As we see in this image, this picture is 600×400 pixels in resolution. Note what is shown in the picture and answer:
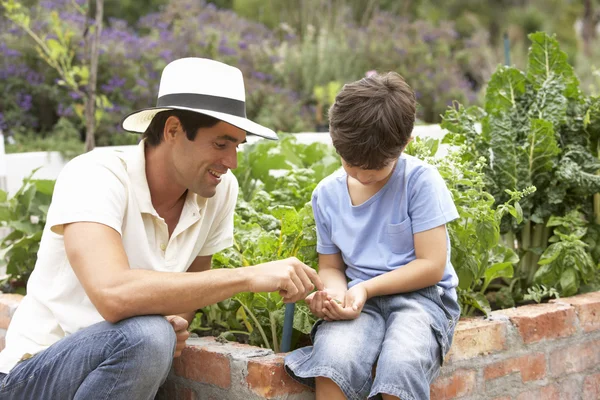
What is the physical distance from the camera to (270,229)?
298 centimetres

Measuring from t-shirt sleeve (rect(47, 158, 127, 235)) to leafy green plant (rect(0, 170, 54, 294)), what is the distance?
125cm

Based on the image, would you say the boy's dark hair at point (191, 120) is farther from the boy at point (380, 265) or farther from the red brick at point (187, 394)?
the red brick at point (187, 394)

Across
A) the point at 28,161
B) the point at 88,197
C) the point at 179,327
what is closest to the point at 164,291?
the point at 179,327

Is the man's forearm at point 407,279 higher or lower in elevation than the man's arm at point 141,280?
lower

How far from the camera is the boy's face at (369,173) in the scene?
233 centimetres

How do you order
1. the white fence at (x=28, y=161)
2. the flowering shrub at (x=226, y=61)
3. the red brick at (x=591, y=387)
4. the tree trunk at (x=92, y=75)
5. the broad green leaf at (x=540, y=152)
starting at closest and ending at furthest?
the red brick at (x=591, y=387)
the broad green leaf at (x=540, y=152)
the tree trunk at (x=92, y=75)
the white fence at (x=28, y=161)
the flowering shrub at (x=226, y=61)

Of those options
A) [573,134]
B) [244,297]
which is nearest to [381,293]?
[244,297]

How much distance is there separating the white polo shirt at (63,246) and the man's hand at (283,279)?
0.36m

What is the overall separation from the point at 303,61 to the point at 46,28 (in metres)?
2.69

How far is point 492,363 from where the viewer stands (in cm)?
265

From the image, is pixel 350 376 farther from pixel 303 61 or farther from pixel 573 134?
pixel 303 61

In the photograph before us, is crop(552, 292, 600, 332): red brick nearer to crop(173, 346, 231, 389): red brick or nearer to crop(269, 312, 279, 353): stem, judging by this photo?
crop(269, 312, 279, 353): stem

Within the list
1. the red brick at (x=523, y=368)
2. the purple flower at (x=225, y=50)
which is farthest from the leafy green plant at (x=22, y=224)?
the purple flower at (x=225, y=50)

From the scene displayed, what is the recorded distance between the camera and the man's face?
91.7 inches
